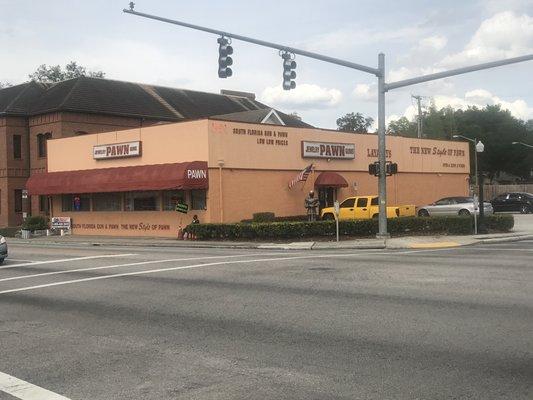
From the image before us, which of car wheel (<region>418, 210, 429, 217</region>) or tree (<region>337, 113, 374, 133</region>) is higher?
tree (<region>337, 113, 374, 133</region>)

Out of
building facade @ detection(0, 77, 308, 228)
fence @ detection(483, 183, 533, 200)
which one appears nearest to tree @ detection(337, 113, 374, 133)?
fence @ detection(483, 183, 533, 200)

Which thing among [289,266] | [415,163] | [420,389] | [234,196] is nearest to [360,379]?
[420,389]

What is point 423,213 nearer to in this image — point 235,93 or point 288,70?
point 288,70

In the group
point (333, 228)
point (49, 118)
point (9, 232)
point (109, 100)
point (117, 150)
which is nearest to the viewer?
point (333, 228)

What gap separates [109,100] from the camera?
4503 cm

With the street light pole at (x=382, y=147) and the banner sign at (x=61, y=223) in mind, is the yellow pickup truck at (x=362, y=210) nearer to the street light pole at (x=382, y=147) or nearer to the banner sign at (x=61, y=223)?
the street light pole at (x=382, y=147)

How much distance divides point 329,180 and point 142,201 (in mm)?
10161

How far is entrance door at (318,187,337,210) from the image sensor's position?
113ft

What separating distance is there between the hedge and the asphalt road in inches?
440

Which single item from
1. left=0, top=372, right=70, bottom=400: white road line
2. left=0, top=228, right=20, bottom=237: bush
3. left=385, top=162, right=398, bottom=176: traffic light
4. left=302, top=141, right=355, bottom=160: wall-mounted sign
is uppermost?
left=302, top=141, right=355, bottom=160: wall-mounted sign

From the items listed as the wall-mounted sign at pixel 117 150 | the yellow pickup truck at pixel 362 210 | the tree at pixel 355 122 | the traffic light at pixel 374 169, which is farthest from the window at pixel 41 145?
the tree at pixel 355 122

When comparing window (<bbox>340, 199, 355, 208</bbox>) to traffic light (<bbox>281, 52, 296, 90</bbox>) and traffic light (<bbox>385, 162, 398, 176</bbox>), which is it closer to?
traffic light (<bbox>385, 162, 398, 176</bbox>)

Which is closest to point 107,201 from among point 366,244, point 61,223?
point 61,223

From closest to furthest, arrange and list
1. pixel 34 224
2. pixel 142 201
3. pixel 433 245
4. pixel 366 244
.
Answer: pixel 433 245, pixel 366 244, pixel 142 201, pixel 34 224
